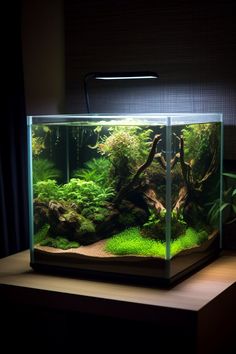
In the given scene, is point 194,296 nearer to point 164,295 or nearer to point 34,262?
point 164,295

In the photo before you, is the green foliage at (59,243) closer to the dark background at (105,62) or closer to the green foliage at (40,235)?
the green foliage at (40,235)

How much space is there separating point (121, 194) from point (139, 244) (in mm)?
188

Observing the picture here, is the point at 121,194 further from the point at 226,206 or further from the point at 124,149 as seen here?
the point at 226,206

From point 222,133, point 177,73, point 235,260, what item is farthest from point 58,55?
point 235,260

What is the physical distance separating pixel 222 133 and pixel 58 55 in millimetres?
885

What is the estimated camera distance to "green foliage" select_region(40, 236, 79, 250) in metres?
2.19

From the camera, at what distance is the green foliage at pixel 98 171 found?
→ 2.13 m

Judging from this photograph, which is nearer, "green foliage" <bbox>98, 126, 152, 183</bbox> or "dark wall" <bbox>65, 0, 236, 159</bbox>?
"green foliage" <bbox>98, 126, 152, 183</bbox>

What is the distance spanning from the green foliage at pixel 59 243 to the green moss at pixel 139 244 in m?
0.15

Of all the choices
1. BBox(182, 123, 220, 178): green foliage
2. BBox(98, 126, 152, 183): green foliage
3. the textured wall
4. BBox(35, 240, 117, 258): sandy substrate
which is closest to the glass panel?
BBox(182, 123, 220, 178): green foliage

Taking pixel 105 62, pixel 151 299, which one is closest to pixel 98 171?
pixel 151 299

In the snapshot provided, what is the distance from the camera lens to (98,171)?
7.03 feet

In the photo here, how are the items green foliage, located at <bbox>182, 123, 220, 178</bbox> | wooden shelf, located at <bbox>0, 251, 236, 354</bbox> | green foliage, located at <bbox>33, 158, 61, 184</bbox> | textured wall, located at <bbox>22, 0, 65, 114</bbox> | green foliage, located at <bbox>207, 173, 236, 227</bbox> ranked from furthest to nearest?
textured wall, located at <bbox>22, 0, 65, 114</bbox>
green foliage, located at <bbox>207, 173, 236, 227</bbox>
green foliage, located at <bbox>33, 158, 61, 184</bbox>
green foliage, located at <bbox>182, 123, 220, 178</bbox>
wooden shelf, located at <bbox>0, 251, 236, 354</bbox>

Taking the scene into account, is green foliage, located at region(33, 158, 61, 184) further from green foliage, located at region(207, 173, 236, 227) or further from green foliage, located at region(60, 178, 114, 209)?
green foliage, located at region(207, 173, 236, 227)
